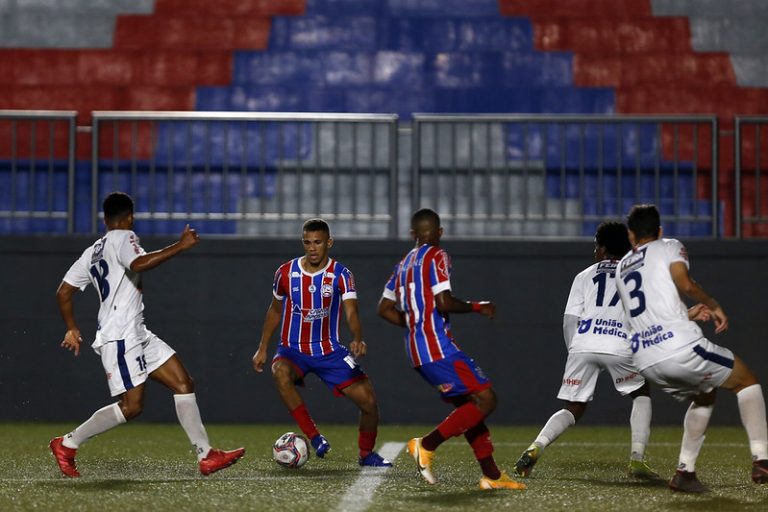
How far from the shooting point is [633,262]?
586cm

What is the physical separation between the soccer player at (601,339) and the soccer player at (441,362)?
96cm

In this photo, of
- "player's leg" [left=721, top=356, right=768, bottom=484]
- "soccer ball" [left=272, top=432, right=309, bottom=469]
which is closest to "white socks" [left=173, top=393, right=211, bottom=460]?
"soccer ball" [left=272, top=432, right=309, bottom=469]

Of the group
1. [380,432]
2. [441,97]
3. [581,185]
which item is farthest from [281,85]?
[380,432]

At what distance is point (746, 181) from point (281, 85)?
4908mm

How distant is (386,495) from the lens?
18.6 feet

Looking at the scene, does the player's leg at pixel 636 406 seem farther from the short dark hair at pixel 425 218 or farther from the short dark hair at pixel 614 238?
the short dark hair at pixel 425 218

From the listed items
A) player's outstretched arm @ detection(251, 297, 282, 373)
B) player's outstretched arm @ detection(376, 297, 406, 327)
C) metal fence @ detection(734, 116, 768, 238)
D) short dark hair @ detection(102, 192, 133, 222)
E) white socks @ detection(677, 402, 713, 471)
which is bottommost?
white socks @ detection(677, 402, 713, 471)

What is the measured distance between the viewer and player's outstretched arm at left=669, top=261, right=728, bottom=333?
5.57 meters

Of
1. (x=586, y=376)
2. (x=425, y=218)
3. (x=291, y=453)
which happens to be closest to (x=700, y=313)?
(x=586, y=376)

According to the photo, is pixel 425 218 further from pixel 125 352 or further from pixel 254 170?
pixel 254 170

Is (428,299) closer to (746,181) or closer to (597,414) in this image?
(597,414)

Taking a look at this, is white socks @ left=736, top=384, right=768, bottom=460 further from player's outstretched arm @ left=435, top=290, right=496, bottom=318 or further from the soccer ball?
the soccer ball

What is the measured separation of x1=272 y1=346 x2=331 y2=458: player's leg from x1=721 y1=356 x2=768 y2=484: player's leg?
2.52 metres

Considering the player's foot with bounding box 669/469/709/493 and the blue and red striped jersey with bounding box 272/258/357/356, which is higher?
the blue and red striped jersey with bounding box 272/258/357/356
